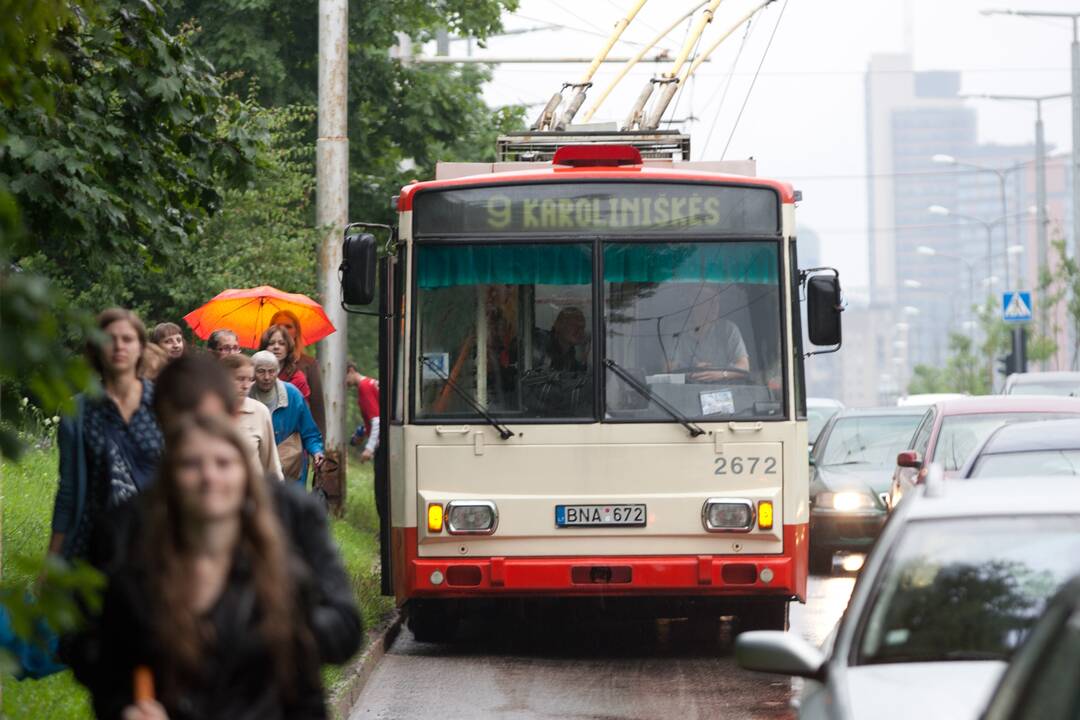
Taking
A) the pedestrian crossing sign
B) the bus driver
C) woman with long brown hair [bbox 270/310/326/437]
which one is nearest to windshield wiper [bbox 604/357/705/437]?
the bus driver

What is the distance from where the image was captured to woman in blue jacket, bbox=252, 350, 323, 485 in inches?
454

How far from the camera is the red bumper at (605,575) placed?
11219mm

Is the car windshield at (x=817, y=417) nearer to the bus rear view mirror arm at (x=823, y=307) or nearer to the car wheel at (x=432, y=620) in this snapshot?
the car wheel at (x=432, y=620)

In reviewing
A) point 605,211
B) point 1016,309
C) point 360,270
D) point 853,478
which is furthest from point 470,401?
point 1016,309

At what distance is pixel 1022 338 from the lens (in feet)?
146

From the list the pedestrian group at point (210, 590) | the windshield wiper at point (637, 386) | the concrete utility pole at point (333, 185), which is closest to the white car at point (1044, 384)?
the concrete utility pole at point (333, 185)

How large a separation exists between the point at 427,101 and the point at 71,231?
1571cm

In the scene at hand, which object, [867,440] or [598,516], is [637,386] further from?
[867,440]

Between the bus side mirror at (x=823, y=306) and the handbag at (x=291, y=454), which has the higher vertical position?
the bus side mirror at (x=823, y=306)

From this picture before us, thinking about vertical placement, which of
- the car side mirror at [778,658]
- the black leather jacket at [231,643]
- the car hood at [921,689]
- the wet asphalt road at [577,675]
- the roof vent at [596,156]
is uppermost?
the roof vent at [596,156]

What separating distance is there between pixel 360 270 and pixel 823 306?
255 cm

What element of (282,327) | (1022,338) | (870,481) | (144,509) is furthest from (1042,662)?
(1022,338)

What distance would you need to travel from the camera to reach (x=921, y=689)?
5.21 m

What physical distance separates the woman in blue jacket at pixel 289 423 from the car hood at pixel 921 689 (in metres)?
6.41
